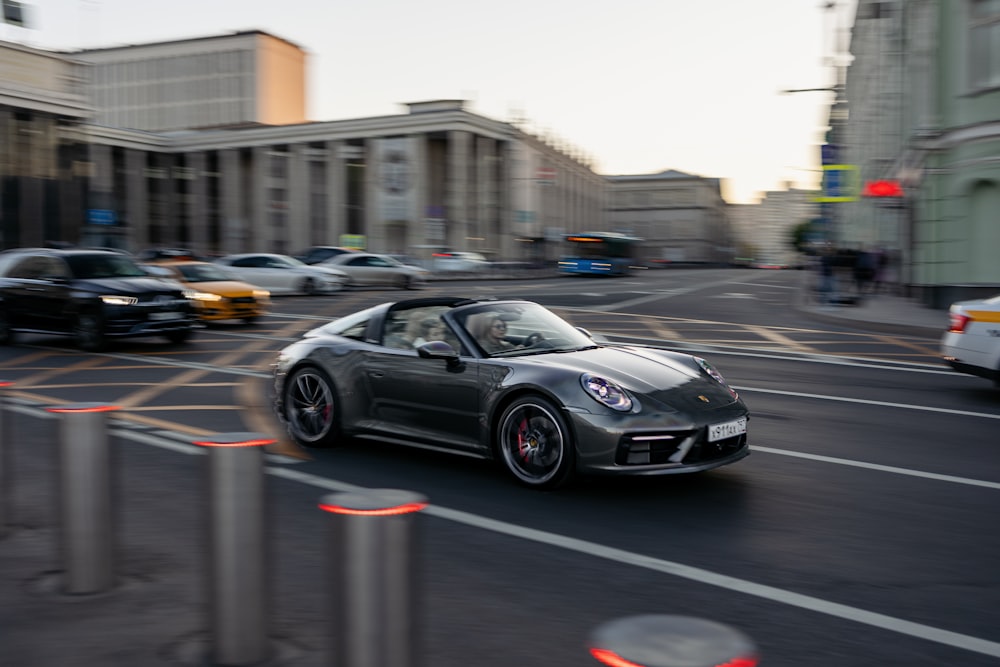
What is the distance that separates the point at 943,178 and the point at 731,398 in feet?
69.9

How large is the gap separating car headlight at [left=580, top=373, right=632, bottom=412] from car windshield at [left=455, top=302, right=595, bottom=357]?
76 cm

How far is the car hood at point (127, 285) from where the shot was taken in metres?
14.7

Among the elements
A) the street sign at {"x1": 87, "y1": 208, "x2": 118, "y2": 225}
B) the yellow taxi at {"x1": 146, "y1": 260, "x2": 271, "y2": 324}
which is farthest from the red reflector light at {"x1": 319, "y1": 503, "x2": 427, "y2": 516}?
the street sign at {"x1": 87, "y1": 208, "x2": 118, "y2": 225}

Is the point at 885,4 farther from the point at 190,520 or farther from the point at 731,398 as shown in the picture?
the point at 190,520

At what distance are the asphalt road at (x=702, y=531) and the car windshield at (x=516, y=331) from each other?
905 millimetres

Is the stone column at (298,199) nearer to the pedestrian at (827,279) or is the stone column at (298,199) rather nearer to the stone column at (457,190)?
the stone column at (457,190)

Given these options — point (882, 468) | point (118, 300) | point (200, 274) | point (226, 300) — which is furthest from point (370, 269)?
point (882, 468)

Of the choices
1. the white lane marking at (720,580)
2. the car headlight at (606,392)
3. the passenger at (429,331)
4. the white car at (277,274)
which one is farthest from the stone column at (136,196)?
the white lane marking at (720,580)

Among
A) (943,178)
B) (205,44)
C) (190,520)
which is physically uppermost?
(205,44)

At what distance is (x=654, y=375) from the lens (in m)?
6.33

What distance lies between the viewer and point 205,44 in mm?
117312

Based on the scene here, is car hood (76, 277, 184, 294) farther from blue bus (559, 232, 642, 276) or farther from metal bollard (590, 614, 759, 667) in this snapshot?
blue bus (559, 232, 642, 276)

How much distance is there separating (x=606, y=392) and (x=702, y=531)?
3.66 feet

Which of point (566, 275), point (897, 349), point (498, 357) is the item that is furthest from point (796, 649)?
point (566, 275)
